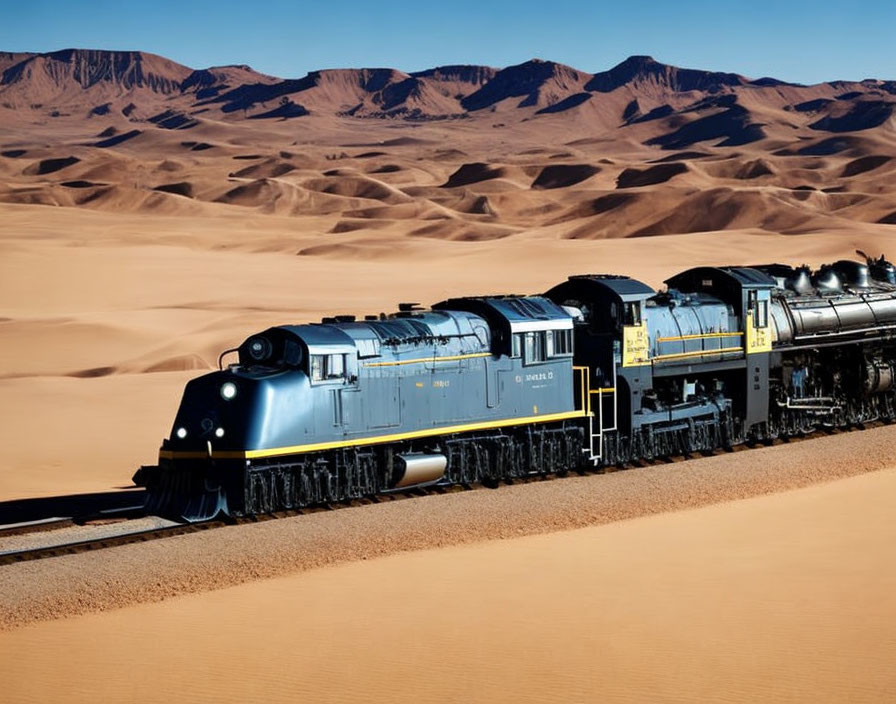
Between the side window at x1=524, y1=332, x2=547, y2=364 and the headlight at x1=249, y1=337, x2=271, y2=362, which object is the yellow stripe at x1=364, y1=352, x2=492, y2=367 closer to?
the side window at x1=524, y1=332, x2=547, y2=364

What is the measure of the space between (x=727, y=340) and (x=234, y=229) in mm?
83013

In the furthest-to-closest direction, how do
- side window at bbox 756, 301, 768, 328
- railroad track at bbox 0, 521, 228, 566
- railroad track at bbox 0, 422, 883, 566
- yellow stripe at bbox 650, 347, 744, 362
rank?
side window at bbox 756, 301, 768, 328 → yellow stripe at bbox 650, 347, 744, 362 → railroad track at bbox 0, 422, 883, 566 → railroad track at bbox 0, 521, 228, 566

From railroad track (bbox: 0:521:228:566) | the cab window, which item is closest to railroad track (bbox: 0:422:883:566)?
railroad track (bbox: 0:521:228:566)

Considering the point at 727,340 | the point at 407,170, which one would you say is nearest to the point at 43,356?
the point at 727,340

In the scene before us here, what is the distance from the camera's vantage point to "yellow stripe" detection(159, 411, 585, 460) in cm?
2011

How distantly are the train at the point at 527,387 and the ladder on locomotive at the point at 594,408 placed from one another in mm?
49

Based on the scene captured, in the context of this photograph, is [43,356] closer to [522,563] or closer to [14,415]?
[14,415]

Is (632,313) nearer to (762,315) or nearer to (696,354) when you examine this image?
(696,354)

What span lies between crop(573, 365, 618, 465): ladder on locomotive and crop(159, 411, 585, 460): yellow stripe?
324 mm

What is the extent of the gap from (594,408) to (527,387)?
211 cm

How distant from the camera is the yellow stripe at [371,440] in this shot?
66.0 ft

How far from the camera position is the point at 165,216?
119 meters

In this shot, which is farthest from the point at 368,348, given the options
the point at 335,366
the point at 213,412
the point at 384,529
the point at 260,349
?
the point at 384,529

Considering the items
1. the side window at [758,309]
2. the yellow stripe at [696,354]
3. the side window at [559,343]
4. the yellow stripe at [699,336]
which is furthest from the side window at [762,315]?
the side window at [559,343]
